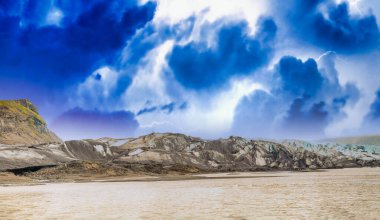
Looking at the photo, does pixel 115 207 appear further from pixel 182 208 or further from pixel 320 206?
pixel 320 206

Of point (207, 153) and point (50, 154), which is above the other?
point (207, 153)

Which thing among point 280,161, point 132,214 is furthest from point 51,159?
point 132,214

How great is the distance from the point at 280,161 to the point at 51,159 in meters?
97.7

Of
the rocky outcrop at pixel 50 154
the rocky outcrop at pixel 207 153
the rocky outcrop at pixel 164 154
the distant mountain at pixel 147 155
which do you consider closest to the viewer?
the distant mountain at pixel 147 155

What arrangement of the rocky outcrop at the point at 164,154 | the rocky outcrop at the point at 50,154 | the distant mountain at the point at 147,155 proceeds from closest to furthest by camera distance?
the distant mountain at the point at 147,155 → the rocky outcrop at the point at 50,154 → the rocky outcrop at the point at 164,154

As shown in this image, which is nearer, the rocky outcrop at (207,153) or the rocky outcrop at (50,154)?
the rocky outcrop at (50,154)

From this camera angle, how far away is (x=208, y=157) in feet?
529

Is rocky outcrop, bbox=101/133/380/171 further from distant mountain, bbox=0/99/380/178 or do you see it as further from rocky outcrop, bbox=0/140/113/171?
rocky outcrop, bbox=0/140/113/171

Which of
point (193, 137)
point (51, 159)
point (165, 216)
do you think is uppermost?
point (193, 137)

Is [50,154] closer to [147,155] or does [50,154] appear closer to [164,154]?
[147,155]

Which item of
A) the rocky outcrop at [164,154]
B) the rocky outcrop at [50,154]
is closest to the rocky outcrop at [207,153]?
the rocky outcrop at [164,154]

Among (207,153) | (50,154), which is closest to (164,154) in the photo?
(207,153)

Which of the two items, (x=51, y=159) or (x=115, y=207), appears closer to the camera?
(x=115, y=207)

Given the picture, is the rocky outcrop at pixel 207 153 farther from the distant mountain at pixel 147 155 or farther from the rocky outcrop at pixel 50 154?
the rocky outcrop at pixel 50 154
